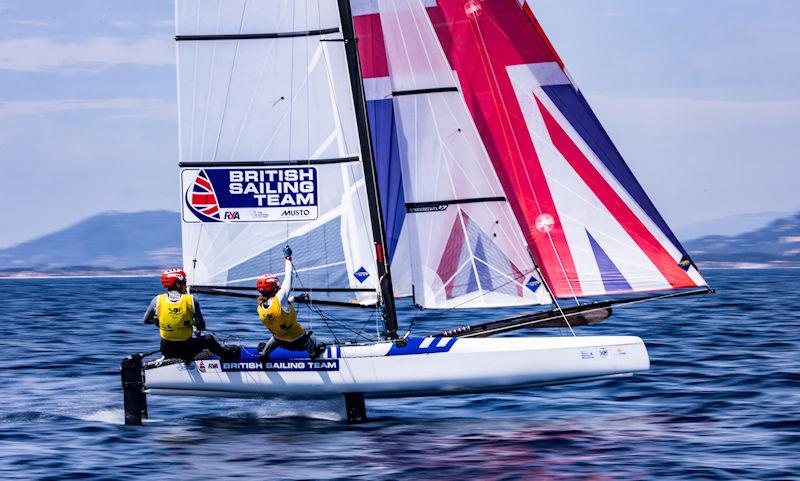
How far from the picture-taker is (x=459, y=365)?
14352 millimetres

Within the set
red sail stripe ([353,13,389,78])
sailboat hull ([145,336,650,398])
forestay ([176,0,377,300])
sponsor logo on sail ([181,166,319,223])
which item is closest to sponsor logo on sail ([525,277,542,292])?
sailboat hull ([145,336,650,398])

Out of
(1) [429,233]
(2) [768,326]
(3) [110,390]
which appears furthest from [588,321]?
(2) [768,326]

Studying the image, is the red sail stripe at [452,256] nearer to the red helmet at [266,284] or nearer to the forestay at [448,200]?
the forestay at [448,200]

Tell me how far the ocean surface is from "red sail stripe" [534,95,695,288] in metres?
1.77

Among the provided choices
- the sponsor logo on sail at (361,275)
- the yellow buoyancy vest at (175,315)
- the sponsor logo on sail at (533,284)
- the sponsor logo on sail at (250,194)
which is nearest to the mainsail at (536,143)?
the sponsor logo on sail at (533,284)

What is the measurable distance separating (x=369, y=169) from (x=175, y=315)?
9.87ft

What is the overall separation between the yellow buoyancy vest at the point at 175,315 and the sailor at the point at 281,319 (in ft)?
3.15

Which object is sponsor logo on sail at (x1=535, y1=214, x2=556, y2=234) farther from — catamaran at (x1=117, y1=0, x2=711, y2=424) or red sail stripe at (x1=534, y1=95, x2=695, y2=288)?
red sail stripe at (x1=534, y1=95, x2=695, y2=288)

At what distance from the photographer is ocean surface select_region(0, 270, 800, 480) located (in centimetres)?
1220

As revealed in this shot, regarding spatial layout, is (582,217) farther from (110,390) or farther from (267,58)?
(110,390)

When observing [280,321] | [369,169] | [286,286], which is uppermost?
[369,169]

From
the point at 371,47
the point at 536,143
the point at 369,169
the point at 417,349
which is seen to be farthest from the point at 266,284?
the point at 536,143

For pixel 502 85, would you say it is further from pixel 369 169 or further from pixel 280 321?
pixel 280 321

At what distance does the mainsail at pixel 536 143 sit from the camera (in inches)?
612
